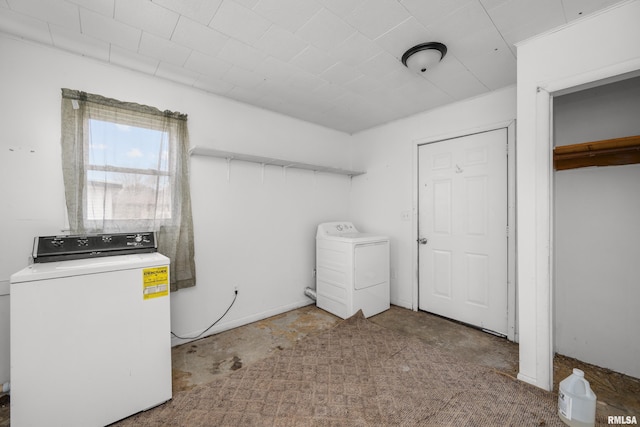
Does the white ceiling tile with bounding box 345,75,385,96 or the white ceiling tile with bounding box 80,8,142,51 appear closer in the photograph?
the white ceiling tile with bounding box 80,8,142,51

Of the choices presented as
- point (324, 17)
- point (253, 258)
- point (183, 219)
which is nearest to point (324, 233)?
point (253, 258)

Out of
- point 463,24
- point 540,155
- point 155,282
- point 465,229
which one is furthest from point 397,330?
point 463,24

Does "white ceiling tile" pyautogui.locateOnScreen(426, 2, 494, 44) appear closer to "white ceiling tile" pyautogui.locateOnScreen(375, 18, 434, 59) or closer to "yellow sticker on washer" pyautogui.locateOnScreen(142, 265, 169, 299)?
"white ceiling tile" pyautogui.locateOnScreen(375, 18, 434, 59)

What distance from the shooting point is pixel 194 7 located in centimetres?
→ 161

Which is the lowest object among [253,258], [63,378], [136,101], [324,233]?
[63,378]

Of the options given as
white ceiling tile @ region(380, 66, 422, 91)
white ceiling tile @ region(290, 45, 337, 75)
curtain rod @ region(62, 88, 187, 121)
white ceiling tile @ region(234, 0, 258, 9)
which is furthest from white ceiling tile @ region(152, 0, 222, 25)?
white ceiling tile @ region(380, 66, 422, 91)

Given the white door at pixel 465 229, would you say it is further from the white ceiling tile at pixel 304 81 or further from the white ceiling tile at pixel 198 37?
the white ceiling tile at pixel 198 37

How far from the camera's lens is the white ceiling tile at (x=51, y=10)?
5.15ft

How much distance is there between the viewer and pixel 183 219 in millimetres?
2529

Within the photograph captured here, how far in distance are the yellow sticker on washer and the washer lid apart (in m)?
0.04

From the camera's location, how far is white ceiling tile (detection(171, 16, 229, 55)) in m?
1.77

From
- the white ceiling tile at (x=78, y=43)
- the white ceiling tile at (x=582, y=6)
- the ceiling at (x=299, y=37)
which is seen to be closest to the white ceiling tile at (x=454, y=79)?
the ceiling at (x=299, y=37)

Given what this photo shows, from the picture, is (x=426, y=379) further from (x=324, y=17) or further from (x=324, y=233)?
(x=324, y=17)

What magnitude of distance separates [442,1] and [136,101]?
245cm
